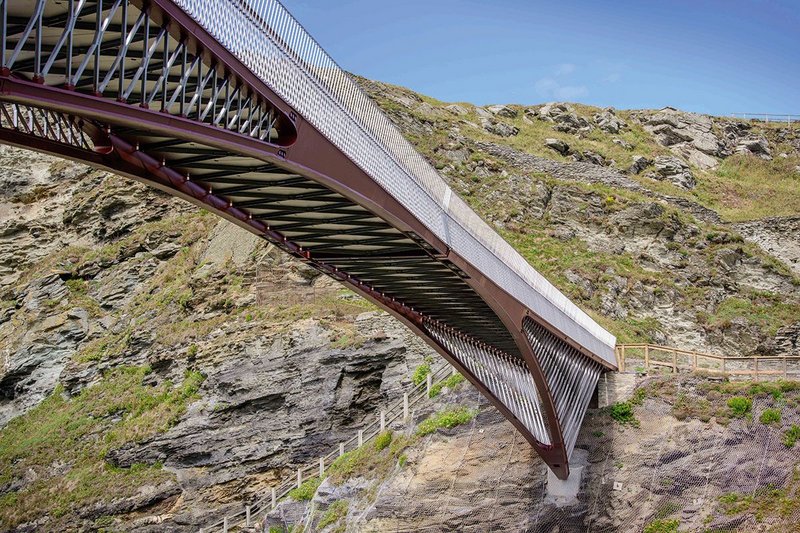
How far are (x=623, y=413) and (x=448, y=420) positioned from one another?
6026 mm

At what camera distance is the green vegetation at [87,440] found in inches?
1542

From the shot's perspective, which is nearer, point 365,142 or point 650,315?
point 365,142

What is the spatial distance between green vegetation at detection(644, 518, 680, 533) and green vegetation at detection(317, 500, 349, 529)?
33.4 feet

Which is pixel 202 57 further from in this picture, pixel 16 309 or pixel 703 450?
pixel 16 309

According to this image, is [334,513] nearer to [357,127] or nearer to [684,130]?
[357,127]

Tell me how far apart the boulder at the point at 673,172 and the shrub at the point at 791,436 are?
3684cm

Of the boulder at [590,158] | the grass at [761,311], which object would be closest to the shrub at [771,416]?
the grass at [761,311]

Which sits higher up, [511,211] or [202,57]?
[511,211]

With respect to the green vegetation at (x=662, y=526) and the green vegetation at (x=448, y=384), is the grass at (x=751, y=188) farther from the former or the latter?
the green vegetation at (x=662, y=526)

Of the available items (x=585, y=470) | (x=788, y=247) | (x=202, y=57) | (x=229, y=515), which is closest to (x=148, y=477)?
(x=229, y=515)

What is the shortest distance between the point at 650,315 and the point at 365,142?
2856cm

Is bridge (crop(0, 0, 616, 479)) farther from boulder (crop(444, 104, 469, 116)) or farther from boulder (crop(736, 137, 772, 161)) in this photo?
boulder (crop(736, 137, 772, 161))

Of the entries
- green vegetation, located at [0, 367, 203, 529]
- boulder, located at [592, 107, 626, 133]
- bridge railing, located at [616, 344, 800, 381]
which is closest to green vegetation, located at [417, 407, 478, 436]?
bridge railing, located at [616, 344, 800, 381]

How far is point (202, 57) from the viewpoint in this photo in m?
14.8
